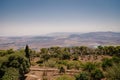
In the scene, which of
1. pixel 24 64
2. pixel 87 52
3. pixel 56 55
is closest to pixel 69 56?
pixel 56 55

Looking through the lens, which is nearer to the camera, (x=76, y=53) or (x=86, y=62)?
(x=86, y=62)

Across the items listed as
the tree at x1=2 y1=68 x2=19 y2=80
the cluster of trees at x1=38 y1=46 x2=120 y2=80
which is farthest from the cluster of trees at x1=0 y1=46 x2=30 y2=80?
the cluster of trees at x1=38 y1=46 x2=120 y2=80

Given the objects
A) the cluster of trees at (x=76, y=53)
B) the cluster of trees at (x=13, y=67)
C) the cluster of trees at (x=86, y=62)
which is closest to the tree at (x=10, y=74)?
the cluster of trees at (x=13, y=67)

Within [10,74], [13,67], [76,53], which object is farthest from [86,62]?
[10,74]

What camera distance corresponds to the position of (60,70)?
194ft

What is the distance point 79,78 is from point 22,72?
64.0ft

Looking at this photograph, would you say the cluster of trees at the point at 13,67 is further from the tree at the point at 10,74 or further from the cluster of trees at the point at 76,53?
the cluster of trees at the point at 76,53


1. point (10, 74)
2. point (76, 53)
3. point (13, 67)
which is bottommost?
point (76, 53)

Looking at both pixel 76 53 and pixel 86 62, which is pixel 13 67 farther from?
pixel 76 53

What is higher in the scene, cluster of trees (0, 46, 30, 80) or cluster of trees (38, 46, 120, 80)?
cluster of trees (0, 46, 30, 80)

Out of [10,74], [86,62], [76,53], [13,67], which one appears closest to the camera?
[10,74]

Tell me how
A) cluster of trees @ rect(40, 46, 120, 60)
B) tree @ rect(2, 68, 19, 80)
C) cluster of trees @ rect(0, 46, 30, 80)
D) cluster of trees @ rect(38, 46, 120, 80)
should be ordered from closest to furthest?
tree @ rect(2, 68, 19, 80) < cluster of trees @ rect(0, 46, 30, 80) < cluster of trees @ rect(38, 46, 120, 80) < cluster of trees @ rect(40, 46, 120, 60)

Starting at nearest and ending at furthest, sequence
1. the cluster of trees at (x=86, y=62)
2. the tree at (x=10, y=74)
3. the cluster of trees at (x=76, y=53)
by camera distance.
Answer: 1. the tree at (x=10, y=74)
2. the cluster of trees at (x=86, y=62)
3. the cluster of trees at (x=76, y=53)

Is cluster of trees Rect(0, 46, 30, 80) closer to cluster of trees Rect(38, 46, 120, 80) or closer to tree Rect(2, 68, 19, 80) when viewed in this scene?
A: tree Rect(2, 68, 19, 80)
